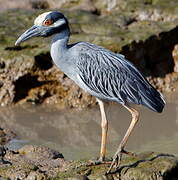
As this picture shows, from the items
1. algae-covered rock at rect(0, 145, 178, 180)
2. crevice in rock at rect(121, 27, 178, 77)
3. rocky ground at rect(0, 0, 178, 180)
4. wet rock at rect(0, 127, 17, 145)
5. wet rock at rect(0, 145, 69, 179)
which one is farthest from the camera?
crevice in rock at rect(121, 27, 178, 77)

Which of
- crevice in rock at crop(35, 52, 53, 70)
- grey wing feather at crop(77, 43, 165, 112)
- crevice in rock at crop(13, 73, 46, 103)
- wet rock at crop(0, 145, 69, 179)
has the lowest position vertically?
crevice in rock at crop(13, 73, 46, 103)

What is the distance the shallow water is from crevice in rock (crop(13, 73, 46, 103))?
413 millimetres

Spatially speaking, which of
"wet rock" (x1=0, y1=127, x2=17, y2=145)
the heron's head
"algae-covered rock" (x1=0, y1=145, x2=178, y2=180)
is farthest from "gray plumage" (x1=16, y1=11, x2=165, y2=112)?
"wet rock" (x1=0, y1=127, x2=17, y2=145)

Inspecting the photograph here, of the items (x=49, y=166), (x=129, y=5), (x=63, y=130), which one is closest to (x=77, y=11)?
(x=129, y=5)

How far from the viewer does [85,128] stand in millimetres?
11133

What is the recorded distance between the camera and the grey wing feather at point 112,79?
7.48 meters

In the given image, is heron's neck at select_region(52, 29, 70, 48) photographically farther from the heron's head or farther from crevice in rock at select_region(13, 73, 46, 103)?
crevice in rock at select_region(13, 73, 46, 103)

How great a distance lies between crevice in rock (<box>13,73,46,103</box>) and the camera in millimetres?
12418

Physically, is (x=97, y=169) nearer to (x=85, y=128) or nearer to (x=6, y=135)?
(x=6, y=135)

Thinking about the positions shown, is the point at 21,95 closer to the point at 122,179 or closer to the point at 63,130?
the point at 63,130

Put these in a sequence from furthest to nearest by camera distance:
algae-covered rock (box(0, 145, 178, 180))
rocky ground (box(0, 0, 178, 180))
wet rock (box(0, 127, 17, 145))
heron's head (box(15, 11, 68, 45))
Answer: rocky ground (box(0, 0, 178, 180)) < wet rock (box(0, 127, 17, 145)) < heron's head (box(15, 11, 68, 45)) < algae-covered rock (box(0, 145, 178, 180))

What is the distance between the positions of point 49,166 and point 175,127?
Result: 3.62 metres

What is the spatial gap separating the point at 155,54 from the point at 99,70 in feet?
20.4

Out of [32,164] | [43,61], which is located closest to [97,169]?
[32,164]
